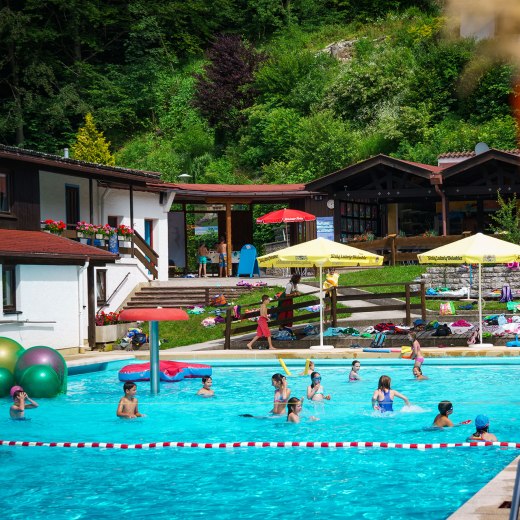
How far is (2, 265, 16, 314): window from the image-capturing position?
22.8 m

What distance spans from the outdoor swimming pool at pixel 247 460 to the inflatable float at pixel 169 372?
50cm

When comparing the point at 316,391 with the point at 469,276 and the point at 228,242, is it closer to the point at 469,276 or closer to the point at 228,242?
the point at 469,276

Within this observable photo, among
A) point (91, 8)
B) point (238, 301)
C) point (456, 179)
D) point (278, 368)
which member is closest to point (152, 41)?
point (91, 8)

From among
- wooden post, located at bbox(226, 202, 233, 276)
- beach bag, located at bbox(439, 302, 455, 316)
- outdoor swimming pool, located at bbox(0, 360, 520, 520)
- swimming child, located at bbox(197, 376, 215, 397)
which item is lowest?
→ outdoor swimming pool, located at bbox(0, 360, 520, 520)

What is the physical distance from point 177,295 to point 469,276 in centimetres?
1047

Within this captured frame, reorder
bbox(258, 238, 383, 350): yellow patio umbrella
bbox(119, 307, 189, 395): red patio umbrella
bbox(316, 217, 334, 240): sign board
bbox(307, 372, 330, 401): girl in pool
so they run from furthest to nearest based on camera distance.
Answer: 1. bbox(316, 217, 334, 240): sign board
2. bbox(258, 238, 383, 350): yellow patio umbrella
3. bbox(307, 372, 330, 401): girl in pool
4. bbox(119, 307, 189, 395): red patio umbrella

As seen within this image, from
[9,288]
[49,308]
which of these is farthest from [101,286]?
[9,288]

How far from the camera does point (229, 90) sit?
5894 cm

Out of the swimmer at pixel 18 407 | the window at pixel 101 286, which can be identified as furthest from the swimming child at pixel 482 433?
the window at pixel 101 286

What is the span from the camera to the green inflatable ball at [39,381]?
640 inches

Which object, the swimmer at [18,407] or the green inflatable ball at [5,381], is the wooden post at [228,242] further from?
the swimmer at [18,407]

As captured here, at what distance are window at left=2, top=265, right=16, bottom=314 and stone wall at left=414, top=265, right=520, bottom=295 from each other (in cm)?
1396

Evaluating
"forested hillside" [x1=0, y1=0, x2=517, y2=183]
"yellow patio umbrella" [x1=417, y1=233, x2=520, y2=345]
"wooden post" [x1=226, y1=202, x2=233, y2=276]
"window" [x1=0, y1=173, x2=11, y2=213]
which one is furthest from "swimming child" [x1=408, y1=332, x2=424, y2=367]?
"forested hillside" [x1=0, y1=0, x2=517, y2=183]

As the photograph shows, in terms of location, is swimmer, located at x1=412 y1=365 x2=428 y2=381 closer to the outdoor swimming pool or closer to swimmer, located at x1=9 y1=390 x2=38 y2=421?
the outdoor swimming pool
